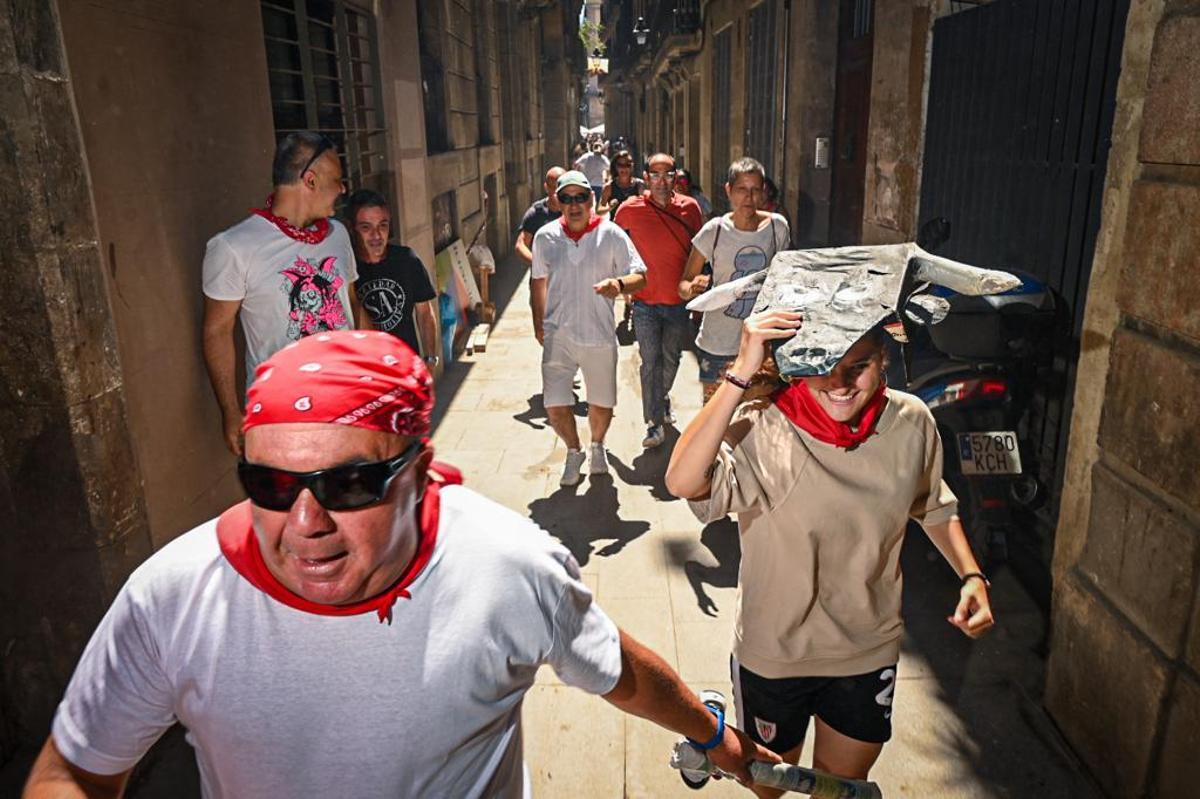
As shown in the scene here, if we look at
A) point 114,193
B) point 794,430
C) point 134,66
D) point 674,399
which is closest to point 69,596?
point 114,193

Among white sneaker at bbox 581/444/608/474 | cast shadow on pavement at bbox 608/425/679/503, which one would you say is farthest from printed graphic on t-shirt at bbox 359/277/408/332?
cast shadow on pavement at bbox 608/425/679/503

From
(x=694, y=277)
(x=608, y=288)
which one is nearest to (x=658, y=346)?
(x=694, y=277)

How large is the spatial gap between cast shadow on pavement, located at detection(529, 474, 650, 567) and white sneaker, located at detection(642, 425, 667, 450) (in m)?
0.67

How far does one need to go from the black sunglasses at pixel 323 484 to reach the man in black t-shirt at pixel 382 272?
139 inches

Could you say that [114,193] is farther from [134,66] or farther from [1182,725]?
[1182,725]

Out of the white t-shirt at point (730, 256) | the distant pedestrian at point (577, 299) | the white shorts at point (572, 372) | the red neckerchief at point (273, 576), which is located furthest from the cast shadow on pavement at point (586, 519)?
the red neckerchief at point (273, 576)

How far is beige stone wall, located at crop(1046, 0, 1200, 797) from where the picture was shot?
104 inches

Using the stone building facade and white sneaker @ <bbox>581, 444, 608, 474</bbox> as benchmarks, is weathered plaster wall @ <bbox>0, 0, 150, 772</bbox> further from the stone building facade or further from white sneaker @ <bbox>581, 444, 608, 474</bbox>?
white sneaker @ <bbox>581, 444, 608, 474</bbox>

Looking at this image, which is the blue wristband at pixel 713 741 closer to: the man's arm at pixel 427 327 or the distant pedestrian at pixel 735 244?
the distant pedestrian at pixel 735 244

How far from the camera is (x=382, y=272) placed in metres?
5.11

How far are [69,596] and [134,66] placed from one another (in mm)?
2077

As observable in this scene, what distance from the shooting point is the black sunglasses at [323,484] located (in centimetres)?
145

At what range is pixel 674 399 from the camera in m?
8.04

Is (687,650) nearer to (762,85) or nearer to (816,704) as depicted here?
(816,704)
